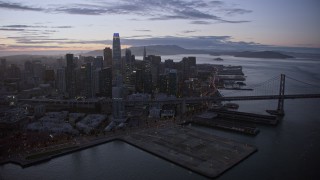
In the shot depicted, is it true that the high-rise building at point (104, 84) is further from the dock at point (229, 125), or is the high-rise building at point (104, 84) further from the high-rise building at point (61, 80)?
the dock at point (229, 125)

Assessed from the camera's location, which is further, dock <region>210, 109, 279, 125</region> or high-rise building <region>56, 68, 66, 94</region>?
high-rise building <region>56, 68, 66, 94</region>

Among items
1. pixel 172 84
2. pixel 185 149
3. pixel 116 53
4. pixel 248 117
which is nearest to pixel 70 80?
pixel 116 53

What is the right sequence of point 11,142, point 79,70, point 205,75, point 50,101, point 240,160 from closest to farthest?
1. point 240,160
2. point 11,142
3. point 50,101
4. point 79,70
5. point 205,75

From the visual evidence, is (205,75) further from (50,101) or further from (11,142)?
(11,142)

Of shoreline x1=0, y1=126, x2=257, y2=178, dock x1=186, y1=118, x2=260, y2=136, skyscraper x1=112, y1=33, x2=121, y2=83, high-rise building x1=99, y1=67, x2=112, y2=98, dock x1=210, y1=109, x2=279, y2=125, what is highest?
skyscraper x1=112, y1=33, x2=121, y2=83

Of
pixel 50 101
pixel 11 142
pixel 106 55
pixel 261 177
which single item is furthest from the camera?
pixel 106 55

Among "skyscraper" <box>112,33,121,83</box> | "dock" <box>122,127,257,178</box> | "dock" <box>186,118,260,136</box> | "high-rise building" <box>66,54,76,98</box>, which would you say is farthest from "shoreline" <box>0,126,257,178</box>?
"skyscraper" <box>112,33,121,83</box>

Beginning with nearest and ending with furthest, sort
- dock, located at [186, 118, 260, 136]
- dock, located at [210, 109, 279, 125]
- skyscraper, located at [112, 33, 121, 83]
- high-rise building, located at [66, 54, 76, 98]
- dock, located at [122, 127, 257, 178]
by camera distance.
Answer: dock, located at [122, 127, 257, 178] → dock, located at [186, 118, 260, 136] → dock, located at [210, 109, 279, 125] → high-rise building, located at [66, 54, 76, 98] → skyscraper, located at [112, 33, 121, 83]

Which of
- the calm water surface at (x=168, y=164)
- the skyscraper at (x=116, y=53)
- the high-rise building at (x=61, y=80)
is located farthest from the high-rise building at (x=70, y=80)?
the calm water surface at (x=168, y=164)

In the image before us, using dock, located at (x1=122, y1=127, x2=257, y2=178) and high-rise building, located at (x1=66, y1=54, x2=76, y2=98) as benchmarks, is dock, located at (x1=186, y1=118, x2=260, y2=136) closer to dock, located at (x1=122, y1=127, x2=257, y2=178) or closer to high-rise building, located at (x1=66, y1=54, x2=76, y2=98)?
dock, located at (x1=122, y1=127, x2=257, y2=178)

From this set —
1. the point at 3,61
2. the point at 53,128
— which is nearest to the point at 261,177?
the point at 53,128

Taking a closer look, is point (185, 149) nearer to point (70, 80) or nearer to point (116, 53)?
point (70, 80)
